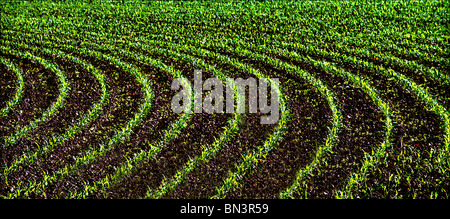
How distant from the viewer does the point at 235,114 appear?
6090 mm

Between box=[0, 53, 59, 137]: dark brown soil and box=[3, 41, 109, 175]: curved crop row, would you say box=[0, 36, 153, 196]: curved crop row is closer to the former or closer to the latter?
box=[3, 41, 109, 175]: curved crop row

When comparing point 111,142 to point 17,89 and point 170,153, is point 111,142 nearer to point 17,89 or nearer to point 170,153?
point 170,153

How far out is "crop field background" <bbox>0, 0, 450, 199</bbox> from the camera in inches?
188

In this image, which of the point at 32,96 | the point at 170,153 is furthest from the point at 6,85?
A: the point at 170,153

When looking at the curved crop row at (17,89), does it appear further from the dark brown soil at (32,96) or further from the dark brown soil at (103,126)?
the dark brown soil at (103,126)

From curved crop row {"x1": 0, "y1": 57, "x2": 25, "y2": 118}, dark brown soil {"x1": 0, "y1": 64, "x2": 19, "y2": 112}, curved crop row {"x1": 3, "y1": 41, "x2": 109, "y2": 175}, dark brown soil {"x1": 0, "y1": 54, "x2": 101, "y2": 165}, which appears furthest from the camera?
dark brown soil {"x1": 0, "y1": 64, "x2": 19, "y2": 112}

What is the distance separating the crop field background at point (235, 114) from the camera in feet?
15.7

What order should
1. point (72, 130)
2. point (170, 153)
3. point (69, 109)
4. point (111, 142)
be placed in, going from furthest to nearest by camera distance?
point (69, 109)
point (72, 130)
point (111, 142)
point (170, 153)

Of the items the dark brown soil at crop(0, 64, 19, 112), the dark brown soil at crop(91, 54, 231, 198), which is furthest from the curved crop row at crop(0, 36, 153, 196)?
the dark brown soil at crop(0, 64, 19, 112)

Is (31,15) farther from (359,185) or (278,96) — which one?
(359,185)

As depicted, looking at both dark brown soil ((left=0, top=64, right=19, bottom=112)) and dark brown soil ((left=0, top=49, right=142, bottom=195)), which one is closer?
dark brown soil ((left=0, top=49, right=142, bottom=195))

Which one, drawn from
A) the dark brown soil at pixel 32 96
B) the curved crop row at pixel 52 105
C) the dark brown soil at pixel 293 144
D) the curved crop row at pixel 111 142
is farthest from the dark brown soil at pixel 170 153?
the dark brown soil at pixel 32 96

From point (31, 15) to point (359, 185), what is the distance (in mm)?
10392

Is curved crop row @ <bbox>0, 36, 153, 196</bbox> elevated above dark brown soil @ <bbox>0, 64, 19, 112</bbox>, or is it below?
below
